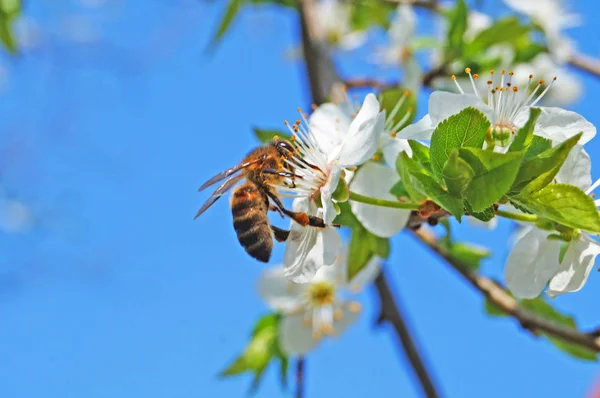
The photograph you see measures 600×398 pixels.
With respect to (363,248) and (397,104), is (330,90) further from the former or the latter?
(363,248)

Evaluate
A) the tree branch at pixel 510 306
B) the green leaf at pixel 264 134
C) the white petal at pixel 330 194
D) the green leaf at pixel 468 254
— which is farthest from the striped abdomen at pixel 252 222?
the green leaf at pixel 468 254

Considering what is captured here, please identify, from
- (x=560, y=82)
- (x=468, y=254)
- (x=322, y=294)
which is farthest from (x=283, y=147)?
(x=560, y=82)

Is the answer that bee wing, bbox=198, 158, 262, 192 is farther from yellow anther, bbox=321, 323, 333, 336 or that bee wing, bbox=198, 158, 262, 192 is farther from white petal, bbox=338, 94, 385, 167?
yellow anther, bbox=321, 323, 333, 336

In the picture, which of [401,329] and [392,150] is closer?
[392,150]

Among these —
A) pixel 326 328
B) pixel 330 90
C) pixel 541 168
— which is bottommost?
pixel 541 168

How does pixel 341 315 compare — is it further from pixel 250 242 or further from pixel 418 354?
pixel 250 242

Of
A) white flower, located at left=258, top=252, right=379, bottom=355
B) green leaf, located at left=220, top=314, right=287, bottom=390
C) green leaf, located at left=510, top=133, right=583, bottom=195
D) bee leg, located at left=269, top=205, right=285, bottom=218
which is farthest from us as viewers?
white flower, located at left=258, top=252, right=379, bottom=355

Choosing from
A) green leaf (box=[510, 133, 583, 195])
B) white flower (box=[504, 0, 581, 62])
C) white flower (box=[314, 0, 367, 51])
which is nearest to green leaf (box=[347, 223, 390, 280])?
green leaf (box=[510, 133, 583, 195])
